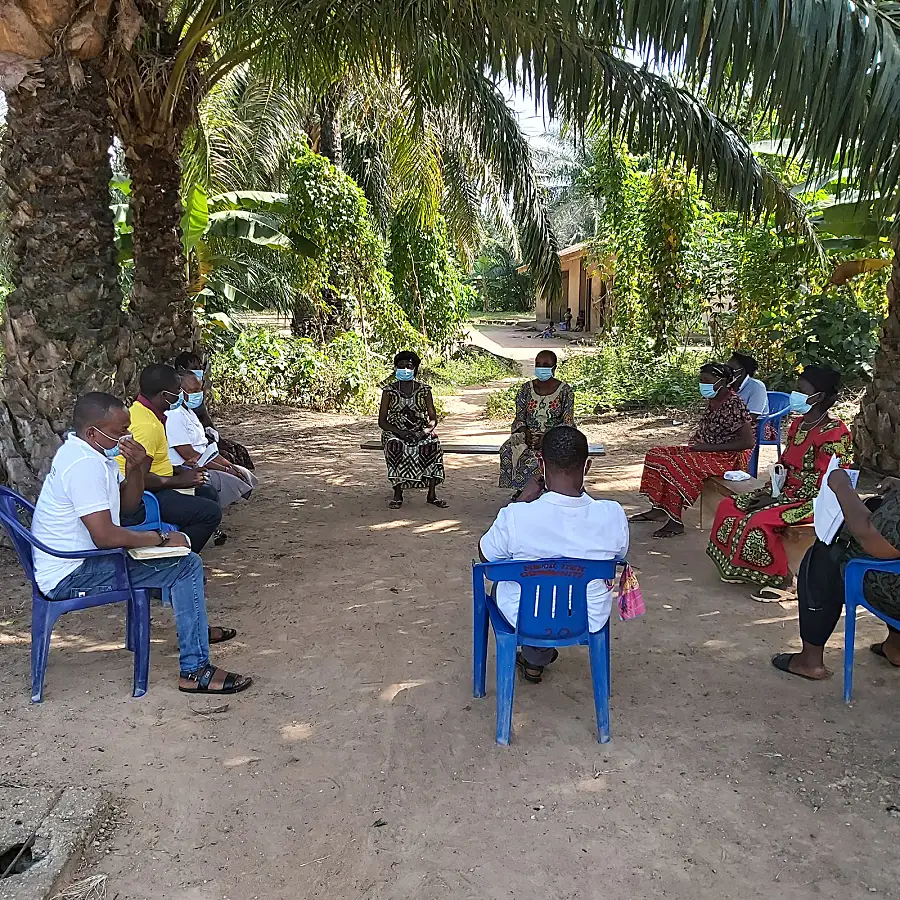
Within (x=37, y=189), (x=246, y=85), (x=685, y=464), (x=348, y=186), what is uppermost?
(x=246, y=85)

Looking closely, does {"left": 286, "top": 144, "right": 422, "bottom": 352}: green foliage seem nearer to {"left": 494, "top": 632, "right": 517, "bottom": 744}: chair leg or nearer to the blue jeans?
the blue jeans

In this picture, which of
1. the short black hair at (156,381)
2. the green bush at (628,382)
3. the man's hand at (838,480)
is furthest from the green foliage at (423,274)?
the man's hand at (838,480)

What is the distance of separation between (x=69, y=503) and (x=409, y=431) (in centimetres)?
350

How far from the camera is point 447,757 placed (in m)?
3.22

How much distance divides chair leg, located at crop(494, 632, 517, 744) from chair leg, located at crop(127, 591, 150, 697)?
152cm

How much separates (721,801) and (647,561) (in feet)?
8.60

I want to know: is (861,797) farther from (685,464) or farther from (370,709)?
(685,464)

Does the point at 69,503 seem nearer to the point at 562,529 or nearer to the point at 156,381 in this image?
the point at 156,381

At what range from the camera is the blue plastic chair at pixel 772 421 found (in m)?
6.77

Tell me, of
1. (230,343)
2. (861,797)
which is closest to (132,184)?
(230,343)

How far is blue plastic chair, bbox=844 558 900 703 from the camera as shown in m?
3.35

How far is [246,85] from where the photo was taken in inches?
567

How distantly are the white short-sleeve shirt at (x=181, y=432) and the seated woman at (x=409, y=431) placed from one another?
161 centimetres

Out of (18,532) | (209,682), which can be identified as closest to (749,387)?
(209,682)
